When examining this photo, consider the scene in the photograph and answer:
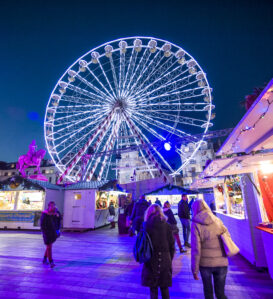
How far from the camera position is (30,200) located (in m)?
12.7

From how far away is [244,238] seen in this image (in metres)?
5.25

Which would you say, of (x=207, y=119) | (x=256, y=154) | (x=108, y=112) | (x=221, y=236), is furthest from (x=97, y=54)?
(x=221, y=236)

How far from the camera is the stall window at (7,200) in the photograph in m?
12.9

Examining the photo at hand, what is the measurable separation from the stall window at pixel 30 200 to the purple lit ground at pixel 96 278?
20.5ft

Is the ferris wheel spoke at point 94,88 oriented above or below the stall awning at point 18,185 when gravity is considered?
above

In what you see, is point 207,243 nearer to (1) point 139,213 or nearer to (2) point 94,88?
(1) point 139,213

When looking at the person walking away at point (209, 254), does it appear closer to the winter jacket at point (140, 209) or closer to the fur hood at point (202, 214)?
the fur hood at point (202, 214)

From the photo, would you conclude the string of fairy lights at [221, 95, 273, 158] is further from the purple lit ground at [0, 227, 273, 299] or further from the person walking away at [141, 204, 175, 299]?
the purple lit ground at [0, 227, 273, 299]

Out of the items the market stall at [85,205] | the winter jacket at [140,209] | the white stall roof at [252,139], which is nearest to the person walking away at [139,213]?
the winter jacket at [140,209]

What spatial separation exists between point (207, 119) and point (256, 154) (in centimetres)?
1444

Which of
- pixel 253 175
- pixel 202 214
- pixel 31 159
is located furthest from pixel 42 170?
pixel 202 214

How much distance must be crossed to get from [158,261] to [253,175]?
3.76 metres

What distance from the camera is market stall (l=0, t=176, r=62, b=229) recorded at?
12.3 meters

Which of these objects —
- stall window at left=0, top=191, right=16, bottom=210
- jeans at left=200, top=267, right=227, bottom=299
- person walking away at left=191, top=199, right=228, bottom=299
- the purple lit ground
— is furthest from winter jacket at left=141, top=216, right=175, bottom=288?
stall window at left=0, top=191, right=16, bottom=210
